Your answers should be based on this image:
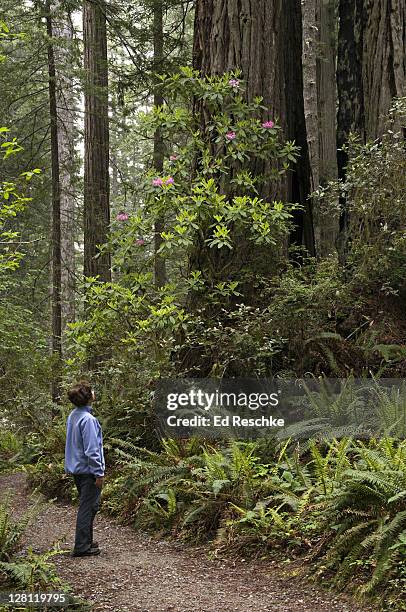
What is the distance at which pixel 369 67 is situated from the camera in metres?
10.6

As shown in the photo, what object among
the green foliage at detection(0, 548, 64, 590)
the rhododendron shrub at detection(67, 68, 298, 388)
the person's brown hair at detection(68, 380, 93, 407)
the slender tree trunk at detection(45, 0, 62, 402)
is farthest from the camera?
the slender tree trunk at detection(45, 0, 62, 402)

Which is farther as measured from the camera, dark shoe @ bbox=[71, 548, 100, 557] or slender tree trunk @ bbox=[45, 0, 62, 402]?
slender tree trunk @ bbox=[45, 0, 62, 402]

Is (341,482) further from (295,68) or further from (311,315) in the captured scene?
(295,68)

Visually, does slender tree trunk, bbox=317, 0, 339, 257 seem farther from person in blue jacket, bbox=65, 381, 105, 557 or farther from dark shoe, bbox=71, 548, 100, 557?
dark shoe, bbox=71, 548, 100, 557

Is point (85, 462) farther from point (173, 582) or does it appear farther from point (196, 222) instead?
point (196, 222)

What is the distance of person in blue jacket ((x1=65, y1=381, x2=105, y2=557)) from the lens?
630 cm

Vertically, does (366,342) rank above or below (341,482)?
above

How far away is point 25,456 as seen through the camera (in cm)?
1074

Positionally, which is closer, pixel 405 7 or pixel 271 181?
pixel 271 181

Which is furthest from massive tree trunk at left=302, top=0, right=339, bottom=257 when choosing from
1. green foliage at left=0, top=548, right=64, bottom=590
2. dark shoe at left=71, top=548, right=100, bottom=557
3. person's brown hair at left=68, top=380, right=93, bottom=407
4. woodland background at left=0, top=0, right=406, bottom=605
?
green foliage at left=0, top=548, right=64, bottom=590

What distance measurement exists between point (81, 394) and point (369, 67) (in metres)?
7.06

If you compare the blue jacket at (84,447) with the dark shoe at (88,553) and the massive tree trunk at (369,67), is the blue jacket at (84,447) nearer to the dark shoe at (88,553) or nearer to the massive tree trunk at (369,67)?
the dark shoe at (88,553)

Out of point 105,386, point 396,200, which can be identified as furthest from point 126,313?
point 396,200

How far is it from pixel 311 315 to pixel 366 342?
724 millimetres
